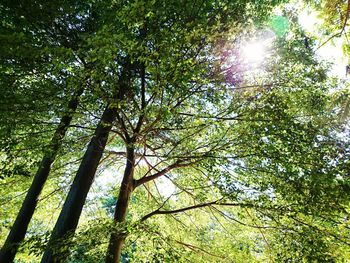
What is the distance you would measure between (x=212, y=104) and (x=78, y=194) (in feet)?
8.80

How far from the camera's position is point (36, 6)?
3832mm

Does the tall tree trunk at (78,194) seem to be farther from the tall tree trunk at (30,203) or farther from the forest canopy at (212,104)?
the tall tree trunk at (30,203)

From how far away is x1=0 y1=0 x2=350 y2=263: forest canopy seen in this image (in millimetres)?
3258

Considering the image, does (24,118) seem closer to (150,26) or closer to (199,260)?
(150,26)

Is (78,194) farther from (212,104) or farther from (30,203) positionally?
(212,104)

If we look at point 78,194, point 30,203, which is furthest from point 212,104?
point 30,203

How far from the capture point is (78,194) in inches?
167

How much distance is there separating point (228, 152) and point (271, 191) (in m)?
0.86

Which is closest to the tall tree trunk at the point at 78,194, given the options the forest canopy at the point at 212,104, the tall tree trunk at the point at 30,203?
the forest canopy at the point at 212,104

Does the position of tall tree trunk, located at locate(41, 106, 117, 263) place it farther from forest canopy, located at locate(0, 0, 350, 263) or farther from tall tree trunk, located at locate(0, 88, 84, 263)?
tall tree trunk, located at locate(0, 88, 84, 263)

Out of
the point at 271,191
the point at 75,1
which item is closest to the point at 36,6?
the point at 75,1

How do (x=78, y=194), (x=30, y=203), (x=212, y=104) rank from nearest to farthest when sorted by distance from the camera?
(x=78, y=194) < (x=212, y=104) < (x=30, y=203)

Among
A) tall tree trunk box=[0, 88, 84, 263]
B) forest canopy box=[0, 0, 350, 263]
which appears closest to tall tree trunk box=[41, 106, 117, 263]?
forest canopy box=[0, 0, 350, 263]

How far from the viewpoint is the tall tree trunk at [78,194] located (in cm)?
356
